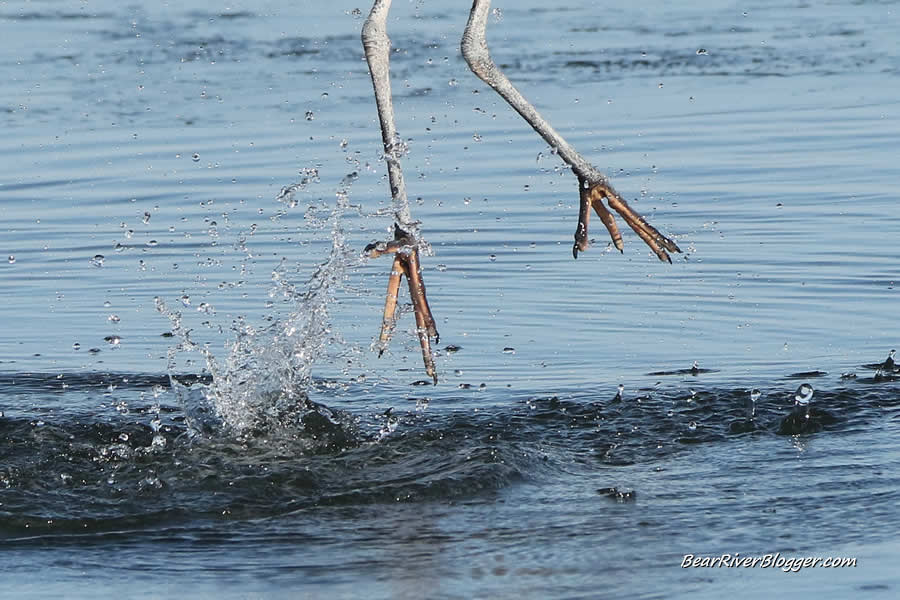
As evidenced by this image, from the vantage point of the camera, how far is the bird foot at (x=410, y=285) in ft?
23.8

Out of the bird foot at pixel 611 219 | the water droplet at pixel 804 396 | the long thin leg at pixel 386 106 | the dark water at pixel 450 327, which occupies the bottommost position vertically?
the water droplet at pixel 804 396

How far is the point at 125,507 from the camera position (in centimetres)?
634

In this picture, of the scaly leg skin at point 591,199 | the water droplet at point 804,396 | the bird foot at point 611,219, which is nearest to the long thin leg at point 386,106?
the scaly leg skin at point 591,199

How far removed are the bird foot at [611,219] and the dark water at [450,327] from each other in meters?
0.65

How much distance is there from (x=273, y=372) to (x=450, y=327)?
5.19ft

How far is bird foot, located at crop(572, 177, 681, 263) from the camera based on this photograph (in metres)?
7.64

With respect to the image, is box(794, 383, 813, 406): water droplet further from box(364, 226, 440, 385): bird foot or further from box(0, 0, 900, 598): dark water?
box(364, 226, 440, 385): bird foot

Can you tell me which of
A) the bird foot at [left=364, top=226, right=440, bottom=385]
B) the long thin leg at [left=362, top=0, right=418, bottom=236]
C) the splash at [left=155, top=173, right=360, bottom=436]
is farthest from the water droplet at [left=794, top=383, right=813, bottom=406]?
the splash at [left=155, top=173, right=360, bottom=436]

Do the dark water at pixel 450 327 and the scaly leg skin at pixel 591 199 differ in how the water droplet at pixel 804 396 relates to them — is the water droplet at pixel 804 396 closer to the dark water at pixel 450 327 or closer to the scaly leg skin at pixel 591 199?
the dark water at pixel 450 327

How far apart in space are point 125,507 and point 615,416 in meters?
2.19

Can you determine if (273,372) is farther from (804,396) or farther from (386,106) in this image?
(804,396)

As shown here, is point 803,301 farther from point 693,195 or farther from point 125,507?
point 125,507

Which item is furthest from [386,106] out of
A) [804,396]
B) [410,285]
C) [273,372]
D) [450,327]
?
[804,396]

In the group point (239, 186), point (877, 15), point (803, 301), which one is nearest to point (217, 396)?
point (803, 301)
